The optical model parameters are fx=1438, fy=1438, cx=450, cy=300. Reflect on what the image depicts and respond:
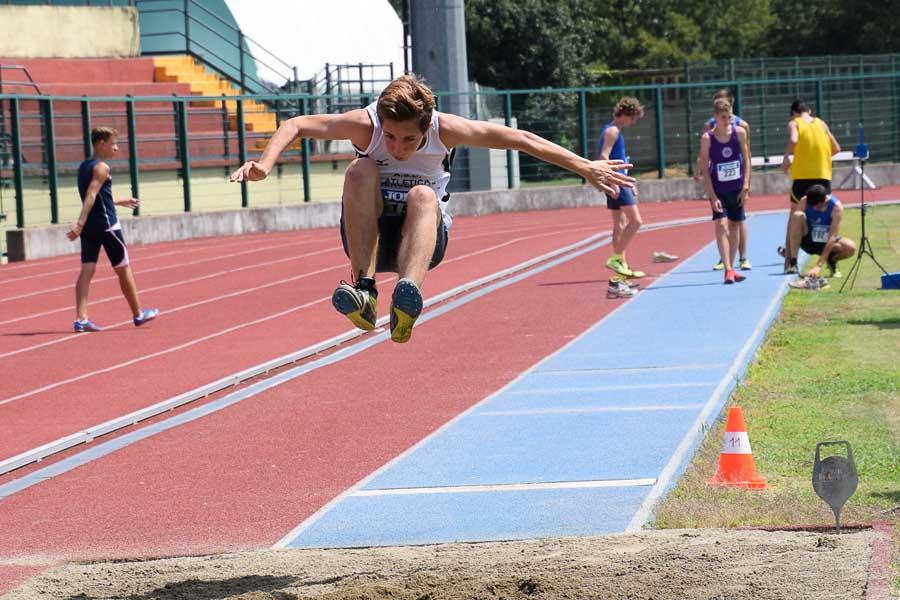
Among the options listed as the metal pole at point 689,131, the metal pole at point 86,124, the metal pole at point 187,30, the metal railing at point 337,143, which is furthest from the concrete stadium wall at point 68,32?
the metal pole at point 689,131

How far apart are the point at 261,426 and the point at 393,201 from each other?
10.5 feet

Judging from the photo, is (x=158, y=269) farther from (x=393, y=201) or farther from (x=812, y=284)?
(x=393, y=201)

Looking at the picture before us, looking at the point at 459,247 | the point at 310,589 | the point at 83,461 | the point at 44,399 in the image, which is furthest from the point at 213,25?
the point at 310,589

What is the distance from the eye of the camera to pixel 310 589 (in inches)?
244

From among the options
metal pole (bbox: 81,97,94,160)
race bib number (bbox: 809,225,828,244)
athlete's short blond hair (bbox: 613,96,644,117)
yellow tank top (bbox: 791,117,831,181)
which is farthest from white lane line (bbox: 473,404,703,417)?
metal pole (bbox: 81,97,94,160)

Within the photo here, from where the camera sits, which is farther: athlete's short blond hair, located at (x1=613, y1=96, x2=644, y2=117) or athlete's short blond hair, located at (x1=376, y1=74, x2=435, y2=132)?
athlete's short blond hair, located at (x1=613, y1=96, x2=644, y2=117)

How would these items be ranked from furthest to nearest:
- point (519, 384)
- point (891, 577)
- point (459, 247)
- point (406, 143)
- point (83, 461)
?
point (459, 247), point (519, 384), point (83, 461), point (406, 143), point (891, 577)

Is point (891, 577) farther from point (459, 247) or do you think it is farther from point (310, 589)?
point (459, 247)

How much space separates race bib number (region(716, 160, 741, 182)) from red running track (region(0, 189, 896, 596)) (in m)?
1.93

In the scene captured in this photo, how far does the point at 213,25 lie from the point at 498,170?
10.7 m

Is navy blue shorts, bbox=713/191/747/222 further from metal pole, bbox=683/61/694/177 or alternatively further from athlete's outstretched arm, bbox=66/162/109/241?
metal pole, bbox=683/61/694/177

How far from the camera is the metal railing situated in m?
25.7

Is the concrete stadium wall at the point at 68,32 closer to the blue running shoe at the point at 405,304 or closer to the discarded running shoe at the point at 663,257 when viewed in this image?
the discarded running shoe at the point at 663,257

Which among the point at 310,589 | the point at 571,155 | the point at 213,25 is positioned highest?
the point at 213,25
